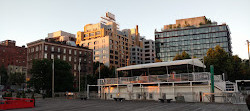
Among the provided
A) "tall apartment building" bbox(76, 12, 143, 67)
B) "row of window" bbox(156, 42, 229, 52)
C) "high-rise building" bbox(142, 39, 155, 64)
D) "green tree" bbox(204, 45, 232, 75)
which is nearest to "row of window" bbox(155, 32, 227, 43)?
"row of window" bbox(156, 42, 229, 52)

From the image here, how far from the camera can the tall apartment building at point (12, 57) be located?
461ft

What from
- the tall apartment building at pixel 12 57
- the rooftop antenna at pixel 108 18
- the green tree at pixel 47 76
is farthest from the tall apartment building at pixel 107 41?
the green tree at pixel 47 76

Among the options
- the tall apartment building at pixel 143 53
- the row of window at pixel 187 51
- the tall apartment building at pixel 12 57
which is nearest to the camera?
the row of window at pixel 187 51

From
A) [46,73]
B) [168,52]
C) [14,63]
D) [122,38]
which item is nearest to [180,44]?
[168,52]

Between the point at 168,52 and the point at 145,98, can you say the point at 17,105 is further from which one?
the point at 168,52

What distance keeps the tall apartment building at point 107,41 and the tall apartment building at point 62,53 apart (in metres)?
23.0

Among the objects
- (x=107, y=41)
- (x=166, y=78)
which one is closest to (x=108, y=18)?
(x=107, y=41)

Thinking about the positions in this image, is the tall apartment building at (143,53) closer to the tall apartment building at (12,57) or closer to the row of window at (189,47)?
the row of window at (189,47)

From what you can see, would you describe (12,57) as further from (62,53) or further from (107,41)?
(62,53)

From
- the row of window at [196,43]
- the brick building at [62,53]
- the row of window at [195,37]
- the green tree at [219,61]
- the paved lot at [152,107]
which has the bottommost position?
the paved lot at [152,107]

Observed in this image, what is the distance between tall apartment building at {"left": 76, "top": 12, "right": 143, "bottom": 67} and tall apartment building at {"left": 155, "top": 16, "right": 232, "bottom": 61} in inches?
914

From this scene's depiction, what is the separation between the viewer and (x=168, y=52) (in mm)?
124812

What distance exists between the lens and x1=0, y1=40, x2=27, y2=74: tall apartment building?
140625 mm

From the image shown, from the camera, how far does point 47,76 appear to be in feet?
183
